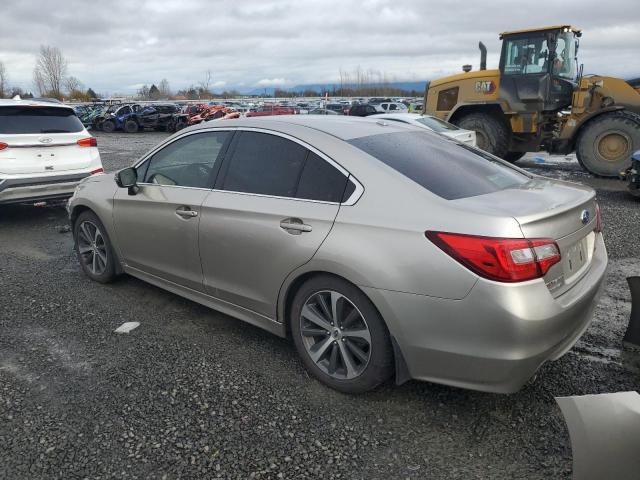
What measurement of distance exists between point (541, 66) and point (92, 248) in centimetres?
1011

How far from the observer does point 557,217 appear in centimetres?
271

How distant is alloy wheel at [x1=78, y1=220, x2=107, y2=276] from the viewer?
492 centimetres

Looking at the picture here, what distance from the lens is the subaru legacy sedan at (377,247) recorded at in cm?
251

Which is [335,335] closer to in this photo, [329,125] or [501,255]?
[501,255]

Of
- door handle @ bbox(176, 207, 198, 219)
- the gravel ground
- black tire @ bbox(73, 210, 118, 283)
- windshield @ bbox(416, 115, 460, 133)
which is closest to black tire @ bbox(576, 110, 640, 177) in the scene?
windshield @ bbox(416, 115, 460, 133)

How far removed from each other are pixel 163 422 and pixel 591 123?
1061cm

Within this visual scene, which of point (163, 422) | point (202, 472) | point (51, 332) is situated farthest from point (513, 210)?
point (51, 332)

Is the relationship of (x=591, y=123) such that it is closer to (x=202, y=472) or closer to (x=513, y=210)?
(x=513, y=210)

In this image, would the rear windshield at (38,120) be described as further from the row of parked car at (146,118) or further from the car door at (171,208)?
the row of parked car at (146,118)

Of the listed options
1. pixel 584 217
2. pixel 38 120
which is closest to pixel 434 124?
pixel 38 120

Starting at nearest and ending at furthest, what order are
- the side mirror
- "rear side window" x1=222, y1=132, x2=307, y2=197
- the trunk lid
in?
"rear side window" x1=222, y1=132, x2=307, y2=197 < the side mirror < the trunk lid

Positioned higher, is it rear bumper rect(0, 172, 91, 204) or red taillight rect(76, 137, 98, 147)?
red taillight rect(76, 137, 98, 147)

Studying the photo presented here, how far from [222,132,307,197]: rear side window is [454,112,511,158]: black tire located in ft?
31.4

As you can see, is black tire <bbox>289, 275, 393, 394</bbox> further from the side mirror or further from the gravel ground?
the side mirror
